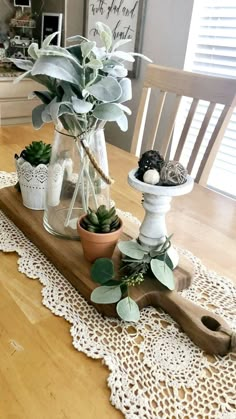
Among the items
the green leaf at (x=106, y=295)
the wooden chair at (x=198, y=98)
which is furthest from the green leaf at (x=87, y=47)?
the wooden chair at (x=198, y=98)

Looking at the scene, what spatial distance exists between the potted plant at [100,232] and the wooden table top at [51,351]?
12cm

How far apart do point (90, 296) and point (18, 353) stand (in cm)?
15

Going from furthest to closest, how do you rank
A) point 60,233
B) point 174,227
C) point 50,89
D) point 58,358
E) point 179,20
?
1. point 179,20
2. point 174,227
3. point 60,233
4. point 50,89
5. point 58,358

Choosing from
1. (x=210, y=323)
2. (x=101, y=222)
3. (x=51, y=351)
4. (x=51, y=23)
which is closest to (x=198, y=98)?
(x=101, y=222)

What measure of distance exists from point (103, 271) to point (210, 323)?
19 centimetres

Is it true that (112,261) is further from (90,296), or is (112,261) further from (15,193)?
(15,193)

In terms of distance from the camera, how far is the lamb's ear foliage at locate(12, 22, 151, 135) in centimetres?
58

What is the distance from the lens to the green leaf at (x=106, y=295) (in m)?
0.59

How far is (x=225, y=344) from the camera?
0.54 meters

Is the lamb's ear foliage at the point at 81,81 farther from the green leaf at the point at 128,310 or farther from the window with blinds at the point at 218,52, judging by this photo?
the window with blinds at the point at 218,52

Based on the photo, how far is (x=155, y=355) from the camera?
54cm

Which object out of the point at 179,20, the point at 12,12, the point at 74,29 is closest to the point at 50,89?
the point at 179,20

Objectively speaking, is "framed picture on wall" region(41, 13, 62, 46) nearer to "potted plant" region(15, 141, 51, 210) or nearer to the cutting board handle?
"potted plant" region(15, 141, 51, 210)

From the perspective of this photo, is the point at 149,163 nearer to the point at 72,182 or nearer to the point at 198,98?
the point at 72,182
